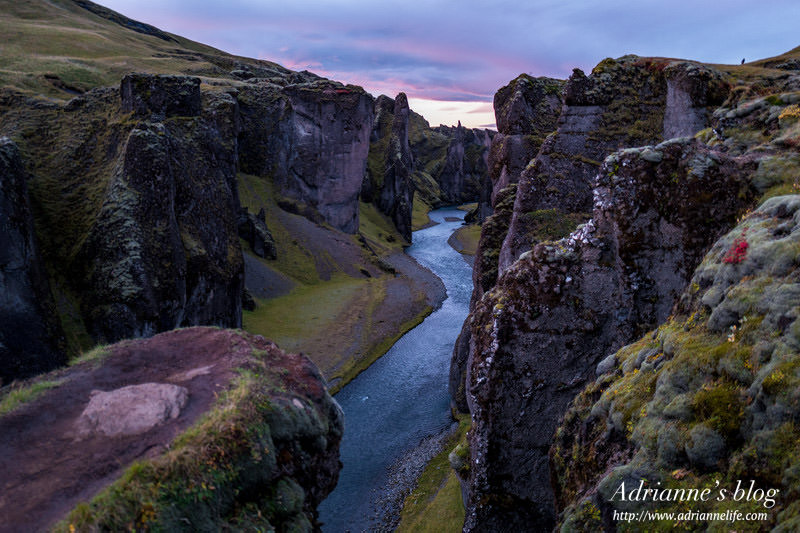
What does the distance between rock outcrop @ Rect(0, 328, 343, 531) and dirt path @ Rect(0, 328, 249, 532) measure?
0.04 m

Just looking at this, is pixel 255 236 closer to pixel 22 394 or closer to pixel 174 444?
pixel 22 394

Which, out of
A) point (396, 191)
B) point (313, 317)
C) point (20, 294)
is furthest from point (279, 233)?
point (20, 294)

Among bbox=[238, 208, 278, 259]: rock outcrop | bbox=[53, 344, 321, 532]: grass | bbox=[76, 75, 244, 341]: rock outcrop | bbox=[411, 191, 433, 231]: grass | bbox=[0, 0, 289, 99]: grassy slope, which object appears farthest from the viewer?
bbox=[411, 191, 433, 231]: grass

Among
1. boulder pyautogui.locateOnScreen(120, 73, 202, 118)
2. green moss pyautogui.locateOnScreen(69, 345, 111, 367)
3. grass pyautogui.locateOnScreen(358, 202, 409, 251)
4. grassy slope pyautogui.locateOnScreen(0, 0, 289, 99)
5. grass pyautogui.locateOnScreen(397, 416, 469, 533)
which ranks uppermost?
grassy slope pyautogui.locateOnScreen(0, 0, 289, 99)

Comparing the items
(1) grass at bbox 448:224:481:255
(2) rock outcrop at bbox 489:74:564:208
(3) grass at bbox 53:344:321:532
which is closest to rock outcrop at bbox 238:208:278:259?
(2) rock outcrop at bbox 489:74:564:208

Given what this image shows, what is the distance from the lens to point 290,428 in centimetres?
1514

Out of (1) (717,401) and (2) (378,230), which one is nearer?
(1) (717,401)

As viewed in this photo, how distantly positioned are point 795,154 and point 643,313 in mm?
6235

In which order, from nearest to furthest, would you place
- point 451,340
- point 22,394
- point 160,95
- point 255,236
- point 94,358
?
point 22,394 → point 94,358 → point 160,95 → point 451,340 → point 255,236

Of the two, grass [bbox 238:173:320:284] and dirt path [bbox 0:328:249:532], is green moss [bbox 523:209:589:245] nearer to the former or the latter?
dirt path [bbox 0:328:249:532]

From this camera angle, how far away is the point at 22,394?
1569 centimetres

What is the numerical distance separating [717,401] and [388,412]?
3777 centimetres

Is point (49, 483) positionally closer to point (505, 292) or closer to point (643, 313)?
point (505, 292)

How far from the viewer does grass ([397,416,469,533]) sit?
27.6m
